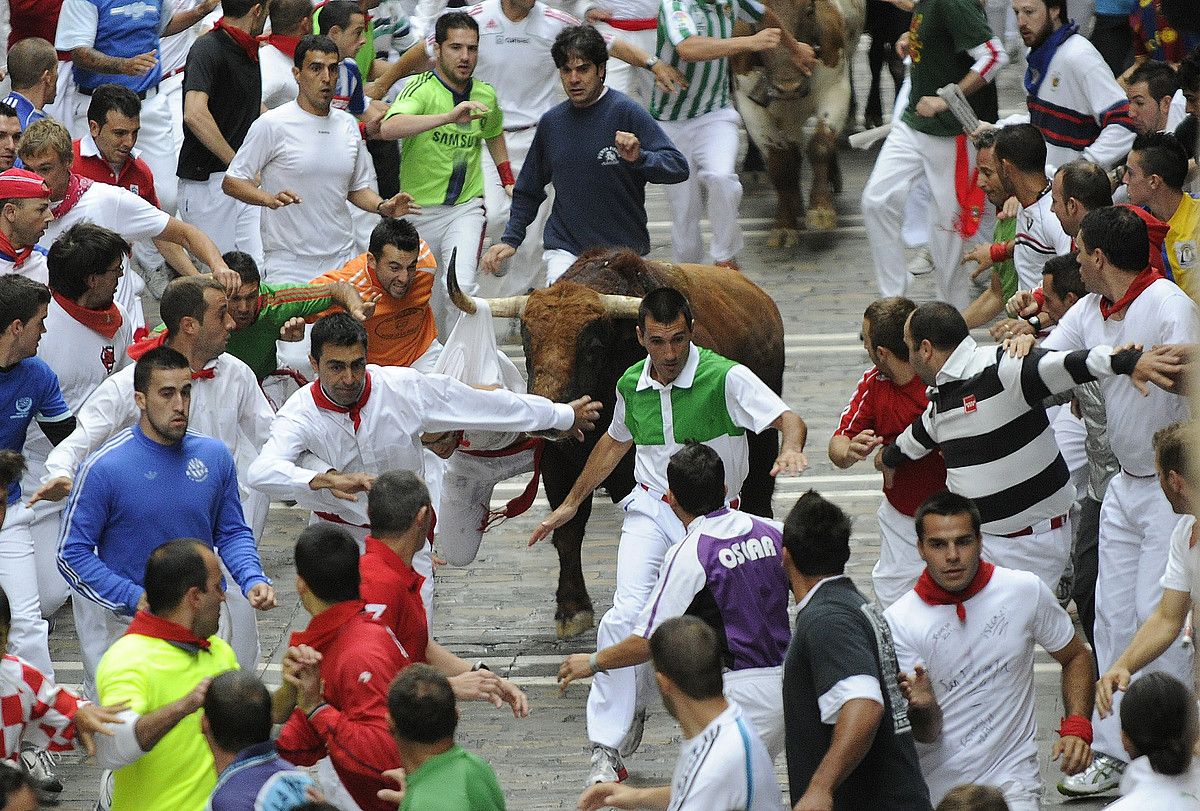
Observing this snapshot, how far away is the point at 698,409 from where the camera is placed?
817cm

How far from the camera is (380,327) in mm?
9648

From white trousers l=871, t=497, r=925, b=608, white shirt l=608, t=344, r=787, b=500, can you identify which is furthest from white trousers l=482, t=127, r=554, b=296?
white trousers l=871, t=497, r=925, b=608

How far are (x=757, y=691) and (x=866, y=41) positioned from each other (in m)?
16.4

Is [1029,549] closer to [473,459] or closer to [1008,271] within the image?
[1008,271]

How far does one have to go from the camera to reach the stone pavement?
848 cm

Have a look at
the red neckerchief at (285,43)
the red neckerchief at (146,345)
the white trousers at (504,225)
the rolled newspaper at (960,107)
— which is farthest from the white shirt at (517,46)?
the red neckerchief at (146,345)

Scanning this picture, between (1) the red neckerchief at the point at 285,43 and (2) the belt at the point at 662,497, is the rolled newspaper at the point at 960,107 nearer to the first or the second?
(1) the red neckerchief at the point at 285,43

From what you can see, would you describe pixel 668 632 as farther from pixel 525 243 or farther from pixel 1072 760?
pixel 525 243

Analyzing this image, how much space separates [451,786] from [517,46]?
9.02 m

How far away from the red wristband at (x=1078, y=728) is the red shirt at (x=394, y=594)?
2.25 meters

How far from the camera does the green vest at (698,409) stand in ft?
26.8

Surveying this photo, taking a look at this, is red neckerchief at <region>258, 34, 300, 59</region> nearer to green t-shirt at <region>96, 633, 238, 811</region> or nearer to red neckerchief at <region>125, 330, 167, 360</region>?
red neckerchief at <region>125, 330, 167, 360</region>

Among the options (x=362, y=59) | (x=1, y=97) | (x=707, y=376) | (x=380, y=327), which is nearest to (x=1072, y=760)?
(x=707, y=376)

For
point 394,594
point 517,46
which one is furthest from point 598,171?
point 394,594
